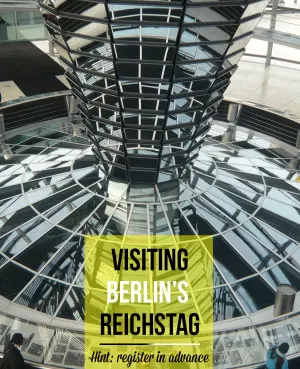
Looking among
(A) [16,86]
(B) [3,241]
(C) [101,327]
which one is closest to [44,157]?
(B) [3,241]

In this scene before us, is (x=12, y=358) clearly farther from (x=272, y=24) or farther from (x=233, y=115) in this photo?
(x=272, y=24)

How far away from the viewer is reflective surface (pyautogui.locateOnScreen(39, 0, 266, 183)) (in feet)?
33.9

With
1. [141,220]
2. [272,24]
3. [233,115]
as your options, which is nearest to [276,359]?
[141,220]

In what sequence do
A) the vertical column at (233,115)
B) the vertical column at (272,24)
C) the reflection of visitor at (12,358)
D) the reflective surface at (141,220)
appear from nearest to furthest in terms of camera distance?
the reflection of visitor at (12,358), the reflective surface at (141,220), the vertical column at (233,115), the vertical column at (272,24)

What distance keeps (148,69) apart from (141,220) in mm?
3233

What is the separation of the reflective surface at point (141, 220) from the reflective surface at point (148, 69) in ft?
2.55

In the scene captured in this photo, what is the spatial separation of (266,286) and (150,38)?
5.38m

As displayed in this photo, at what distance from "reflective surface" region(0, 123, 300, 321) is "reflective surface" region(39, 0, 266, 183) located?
2.55 feet

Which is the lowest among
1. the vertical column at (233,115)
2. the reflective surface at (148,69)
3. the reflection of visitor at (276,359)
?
the reflection of visitor at (276,359)

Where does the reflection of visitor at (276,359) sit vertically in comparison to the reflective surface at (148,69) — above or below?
below

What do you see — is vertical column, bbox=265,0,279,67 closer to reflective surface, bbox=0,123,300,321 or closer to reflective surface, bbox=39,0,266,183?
reflective surface, bbox=0,123,300,321

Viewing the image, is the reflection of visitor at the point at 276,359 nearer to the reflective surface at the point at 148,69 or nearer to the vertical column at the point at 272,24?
the reflective surface at the point at 148,69

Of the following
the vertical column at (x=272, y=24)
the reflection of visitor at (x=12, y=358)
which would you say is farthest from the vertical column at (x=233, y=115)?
the reflection of visitor at (x=12, y=358)

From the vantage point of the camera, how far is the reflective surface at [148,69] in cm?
1034
